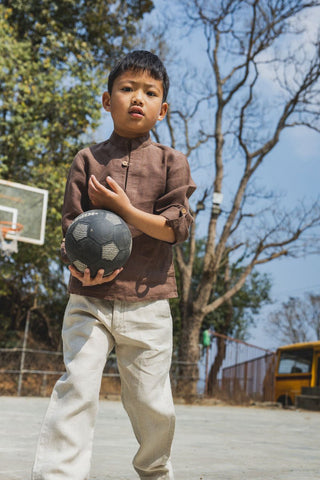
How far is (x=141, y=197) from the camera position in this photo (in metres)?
2.47

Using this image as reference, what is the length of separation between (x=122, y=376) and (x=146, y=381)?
0.38 ft

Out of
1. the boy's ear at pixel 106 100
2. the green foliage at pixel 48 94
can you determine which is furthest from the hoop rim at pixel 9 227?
the boy's ear at pixel 106 100

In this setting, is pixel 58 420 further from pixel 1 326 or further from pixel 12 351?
pixel 1 326

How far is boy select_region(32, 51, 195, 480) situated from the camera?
221 centimetres

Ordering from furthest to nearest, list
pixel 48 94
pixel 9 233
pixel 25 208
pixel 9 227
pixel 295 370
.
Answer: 1. pixel 295 370
2. pixel 48 94
3. pixel 25 208
4. pixel 9 227
5. pixel 9 233

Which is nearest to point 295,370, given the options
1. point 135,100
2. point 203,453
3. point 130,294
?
point 203,453

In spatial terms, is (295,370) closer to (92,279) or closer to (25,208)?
(25,208)

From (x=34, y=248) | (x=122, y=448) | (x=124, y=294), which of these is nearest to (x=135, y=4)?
(x=34, y=248)

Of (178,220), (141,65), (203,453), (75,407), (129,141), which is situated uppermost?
(141,65)

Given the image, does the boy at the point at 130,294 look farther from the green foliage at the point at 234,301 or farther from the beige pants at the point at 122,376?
the green foliage at the point at 234,301

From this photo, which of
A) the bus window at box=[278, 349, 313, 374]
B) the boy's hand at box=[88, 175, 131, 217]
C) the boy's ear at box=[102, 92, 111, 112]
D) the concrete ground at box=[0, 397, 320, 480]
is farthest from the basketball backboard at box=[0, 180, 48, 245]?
the bus window at box=[278, 349, 313, 374]

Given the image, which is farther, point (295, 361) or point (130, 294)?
point (295, 361)

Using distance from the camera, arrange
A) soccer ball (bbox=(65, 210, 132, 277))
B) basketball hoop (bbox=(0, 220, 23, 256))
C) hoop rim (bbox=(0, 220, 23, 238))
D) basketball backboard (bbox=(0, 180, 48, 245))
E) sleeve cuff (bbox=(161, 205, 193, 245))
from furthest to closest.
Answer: basketball backboard (bbox=(0, 180, 48, 245))
hoop rim (bbox=(0, 220, 23, 238))
basketball hoop (bbox=(0, 220, 23, 256))
sleeve cuff (bbox=(161, 205, 193, 245))
soccer ball (bbox=(65, 210, 132, 277))

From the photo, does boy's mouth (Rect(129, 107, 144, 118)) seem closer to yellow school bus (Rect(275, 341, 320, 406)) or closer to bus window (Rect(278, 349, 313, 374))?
yellow school bus (Rect(275, 341, 320, 406))
